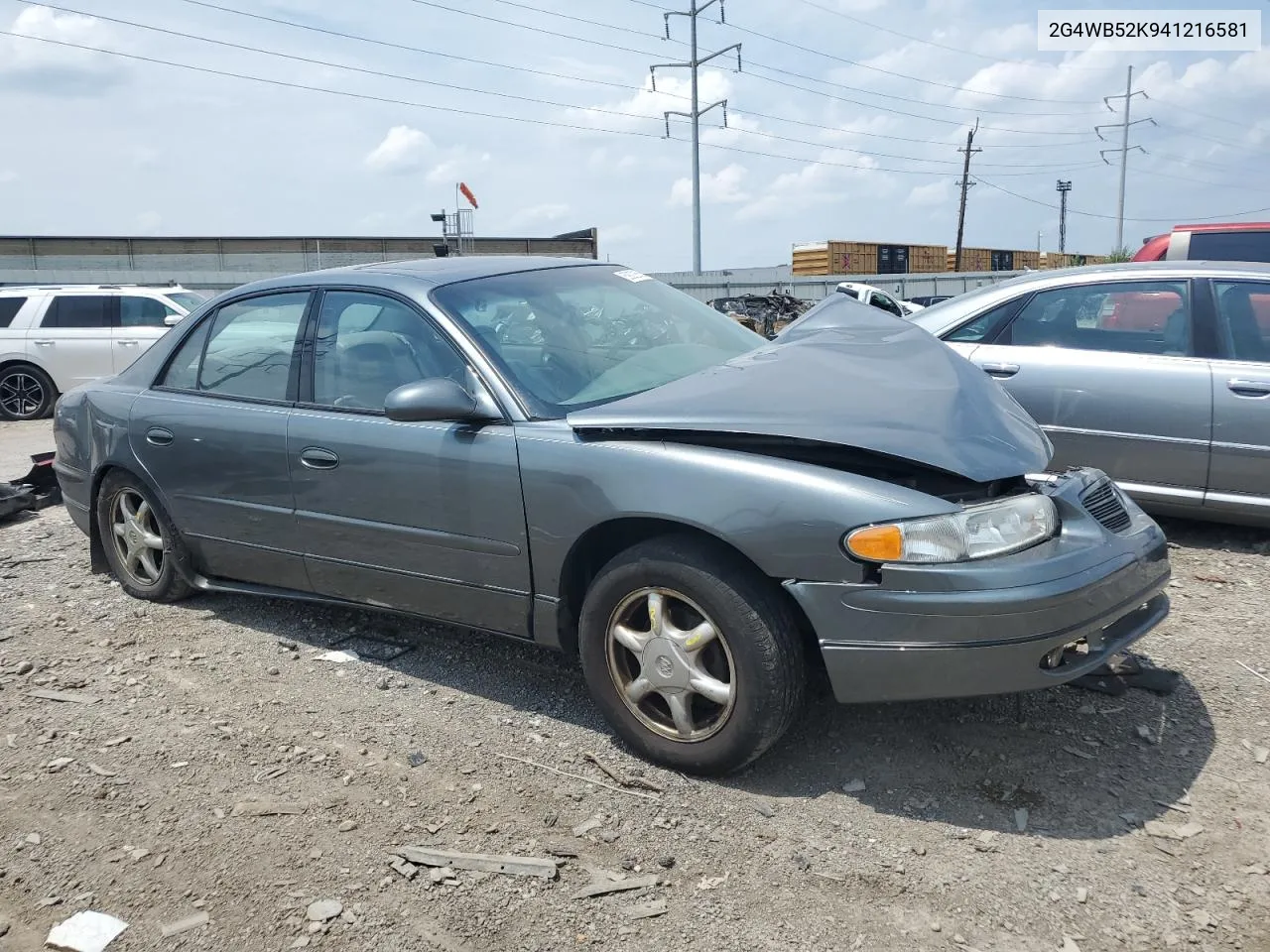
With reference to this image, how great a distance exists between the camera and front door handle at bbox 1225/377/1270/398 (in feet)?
16.6

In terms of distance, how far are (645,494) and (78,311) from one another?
1261 centimetres

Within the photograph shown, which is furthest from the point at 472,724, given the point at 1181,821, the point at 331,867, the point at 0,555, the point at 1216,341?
the point at 1216,341

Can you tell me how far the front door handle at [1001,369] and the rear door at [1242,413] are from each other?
96 cm

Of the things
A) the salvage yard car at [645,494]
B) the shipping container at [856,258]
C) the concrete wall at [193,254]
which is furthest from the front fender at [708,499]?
the shipping container at [856,258]

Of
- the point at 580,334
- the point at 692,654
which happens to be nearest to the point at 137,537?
the point at 580,334

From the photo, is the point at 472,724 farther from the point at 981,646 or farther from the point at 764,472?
the point at 981,646

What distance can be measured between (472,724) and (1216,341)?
14.0ft

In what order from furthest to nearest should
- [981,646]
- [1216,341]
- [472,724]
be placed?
[1216,341] → [472,724] → [981,646]

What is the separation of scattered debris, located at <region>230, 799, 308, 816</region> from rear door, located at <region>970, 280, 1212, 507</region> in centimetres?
404

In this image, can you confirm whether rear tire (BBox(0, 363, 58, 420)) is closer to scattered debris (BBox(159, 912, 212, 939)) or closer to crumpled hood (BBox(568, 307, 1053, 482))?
crumpled hood (BBox(568, 307, 1053, 482))

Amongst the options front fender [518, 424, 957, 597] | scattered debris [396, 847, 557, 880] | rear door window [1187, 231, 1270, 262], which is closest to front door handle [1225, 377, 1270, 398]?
front fender [518, 424, 957, 597]

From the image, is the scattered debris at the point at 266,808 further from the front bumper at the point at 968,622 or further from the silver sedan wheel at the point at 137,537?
the silver sedan wheel at the point at 137,537

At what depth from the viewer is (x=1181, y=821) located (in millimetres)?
2803

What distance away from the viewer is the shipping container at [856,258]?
5000 centimetres
